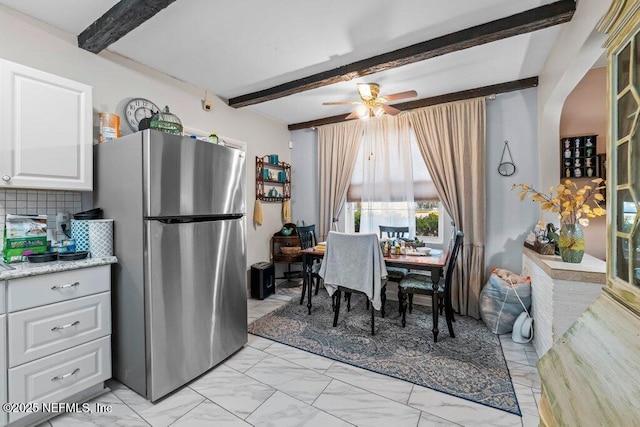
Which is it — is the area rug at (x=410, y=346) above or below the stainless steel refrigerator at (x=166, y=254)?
below

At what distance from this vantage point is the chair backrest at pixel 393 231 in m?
3.67

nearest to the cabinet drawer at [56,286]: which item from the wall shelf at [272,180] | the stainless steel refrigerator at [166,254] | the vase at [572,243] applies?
the stainless steel refrigerator at [166,254]

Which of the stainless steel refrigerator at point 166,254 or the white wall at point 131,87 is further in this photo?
the white wall at point 131,87

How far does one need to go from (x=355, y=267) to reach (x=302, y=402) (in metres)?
1.21

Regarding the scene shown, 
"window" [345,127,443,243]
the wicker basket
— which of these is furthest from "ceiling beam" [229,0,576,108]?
the wicker basket

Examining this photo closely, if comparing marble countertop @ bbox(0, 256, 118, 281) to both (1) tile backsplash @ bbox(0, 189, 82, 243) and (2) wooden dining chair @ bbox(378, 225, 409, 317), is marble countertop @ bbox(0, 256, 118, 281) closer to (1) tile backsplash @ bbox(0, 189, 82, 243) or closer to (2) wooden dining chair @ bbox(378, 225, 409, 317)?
(1) tile backsplash @ bbox(0, 189, 82, 243)

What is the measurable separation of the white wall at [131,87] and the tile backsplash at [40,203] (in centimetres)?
66

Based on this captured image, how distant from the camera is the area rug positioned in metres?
1.94

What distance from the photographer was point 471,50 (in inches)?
97.4

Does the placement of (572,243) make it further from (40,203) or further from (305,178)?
(40,203)

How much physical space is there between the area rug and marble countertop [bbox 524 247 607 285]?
0.81 metres

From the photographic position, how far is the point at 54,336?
1.63 metres

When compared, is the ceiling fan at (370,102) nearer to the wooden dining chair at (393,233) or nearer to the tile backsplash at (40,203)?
the wooden dining chair at (393,233)

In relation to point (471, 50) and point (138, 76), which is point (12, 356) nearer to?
point (138, 76)
